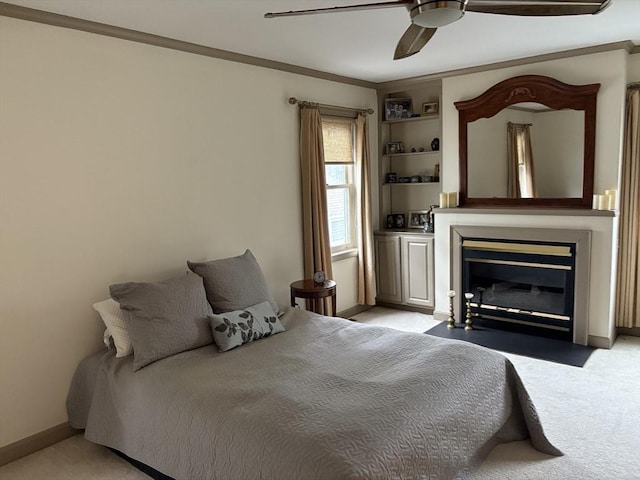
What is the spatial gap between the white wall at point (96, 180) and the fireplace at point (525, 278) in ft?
7.22

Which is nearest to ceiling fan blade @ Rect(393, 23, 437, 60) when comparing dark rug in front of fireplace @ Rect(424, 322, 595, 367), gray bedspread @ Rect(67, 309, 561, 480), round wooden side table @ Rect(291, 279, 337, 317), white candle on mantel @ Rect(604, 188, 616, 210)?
gray bedspread @ Rect(67, 309, 561, 480)

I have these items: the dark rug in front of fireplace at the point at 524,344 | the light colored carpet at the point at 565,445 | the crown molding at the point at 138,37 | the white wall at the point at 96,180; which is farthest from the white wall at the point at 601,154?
the white wall at the point at 96,180

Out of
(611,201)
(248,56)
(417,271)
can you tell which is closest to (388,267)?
(417,271)

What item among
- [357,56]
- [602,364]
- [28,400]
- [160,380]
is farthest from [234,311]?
[602,364]

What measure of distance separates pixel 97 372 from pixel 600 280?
4019mm

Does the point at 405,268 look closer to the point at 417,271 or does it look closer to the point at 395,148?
the point at 417,271

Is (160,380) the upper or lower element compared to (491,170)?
lower

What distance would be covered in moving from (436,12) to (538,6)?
→ 1.74 ft

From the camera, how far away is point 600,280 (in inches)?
168

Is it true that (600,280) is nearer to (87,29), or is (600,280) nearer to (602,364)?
(602,364)

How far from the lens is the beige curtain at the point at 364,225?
5.27 m

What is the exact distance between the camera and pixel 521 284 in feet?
15.5

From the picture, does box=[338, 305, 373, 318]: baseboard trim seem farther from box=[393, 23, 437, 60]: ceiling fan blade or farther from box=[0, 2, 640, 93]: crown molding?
box=[393, 23, 437, 60]: ceiling fan blade

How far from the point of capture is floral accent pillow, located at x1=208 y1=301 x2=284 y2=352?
10.1 feet
